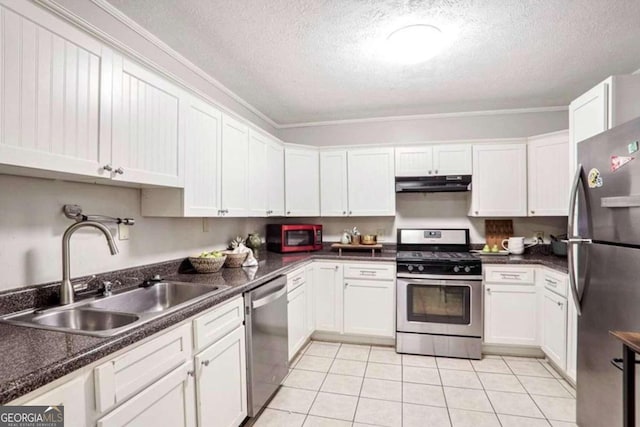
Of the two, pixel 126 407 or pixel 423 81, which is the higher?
pixel 423 81

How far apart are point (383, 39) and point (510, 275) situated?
232 cm

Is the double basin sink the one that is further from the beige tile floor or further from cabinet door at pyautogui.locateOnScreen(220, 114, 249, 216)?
the beige tile floor

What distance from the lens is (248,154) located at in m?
Answer: 2.78

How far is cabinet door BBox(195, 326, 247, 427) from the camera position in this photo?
5.00 ft

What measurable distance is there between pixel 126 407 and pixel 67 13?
1.55 metres

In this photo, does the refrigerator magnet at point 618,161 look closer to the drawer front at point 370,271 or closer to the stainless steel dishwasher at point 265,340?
the drawer front at point 370,271

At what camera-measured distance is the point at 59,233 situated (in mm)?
1559

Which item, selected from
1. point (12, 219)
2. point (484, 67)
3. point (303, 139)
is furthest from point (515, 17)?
point (12, 219)

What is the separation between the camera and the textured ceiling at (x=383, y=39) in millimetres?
1813

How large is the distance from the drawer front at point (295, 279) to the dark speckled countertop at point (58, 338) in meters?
0.39

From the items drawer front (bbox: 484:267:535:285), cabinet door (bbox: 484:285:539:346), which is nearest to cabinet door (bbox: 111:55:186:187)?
drawer front (bbox: 484:267:535:285)

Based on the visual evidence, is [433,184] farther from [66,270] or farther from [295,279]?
[66,270]

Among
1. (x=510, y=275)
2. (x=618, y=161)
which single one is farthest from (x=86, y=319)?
(x=510, y=275)

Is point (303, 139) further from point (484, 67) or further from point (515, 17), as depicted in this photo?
point (515, 17)
